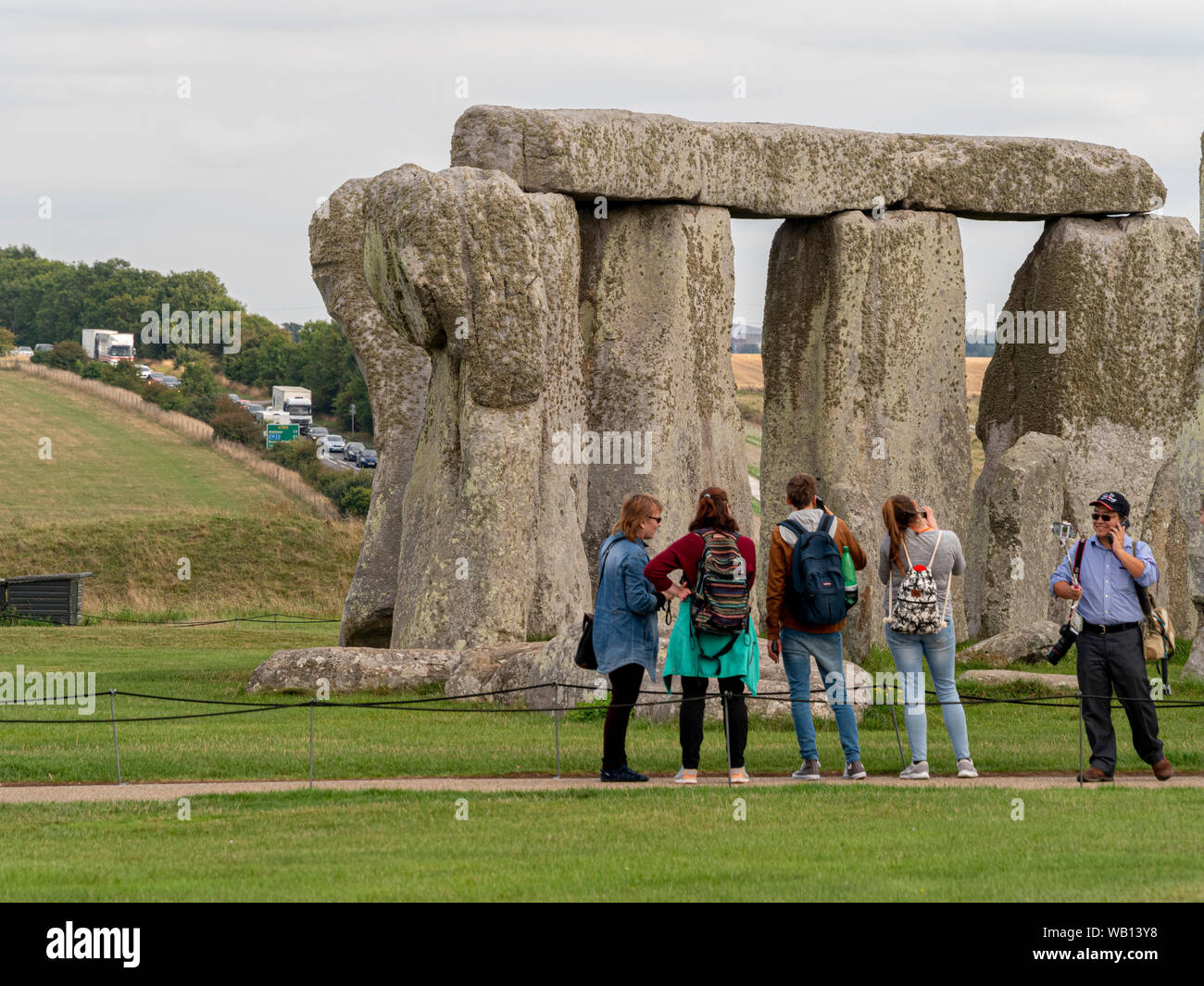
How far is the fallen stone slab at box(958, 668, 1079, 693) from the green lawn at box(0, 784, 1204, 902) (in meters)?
5.86

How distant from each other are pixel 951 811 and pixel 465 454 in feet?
32.9

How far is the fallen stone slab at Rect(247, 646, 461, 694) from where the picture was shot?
18422 mm

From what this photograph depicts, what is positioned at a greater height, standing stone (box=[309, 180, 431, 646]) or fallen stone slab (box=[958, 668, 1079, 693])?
standing stone (box=[309, 180, 431, 646])

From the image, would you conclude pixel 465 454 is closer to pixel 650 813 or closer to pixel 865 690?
pixel 865 690

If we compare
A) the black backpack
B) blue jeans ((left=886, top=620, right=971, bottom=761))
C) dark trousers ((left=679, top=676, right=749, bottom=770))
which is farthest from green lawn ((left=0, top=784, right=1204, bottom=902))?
the black backpack

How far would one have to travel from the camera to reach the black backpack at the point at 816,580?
41.0 feet

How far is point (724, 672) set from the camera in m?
12.5

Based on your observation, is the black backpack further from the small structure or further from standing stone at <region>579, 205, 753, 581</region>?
the small structure

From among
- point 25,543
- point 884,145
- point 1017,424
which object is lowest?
point 25,543

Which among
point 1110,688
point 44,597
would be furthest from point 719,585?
point 44,597

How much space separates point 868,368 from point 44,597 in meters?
13.8

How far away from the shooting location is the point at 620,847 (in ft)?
33.4

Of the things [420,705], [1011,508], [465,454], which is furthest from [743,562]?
[1011,508]

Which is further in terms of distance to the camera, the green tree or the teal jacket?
the green tree
